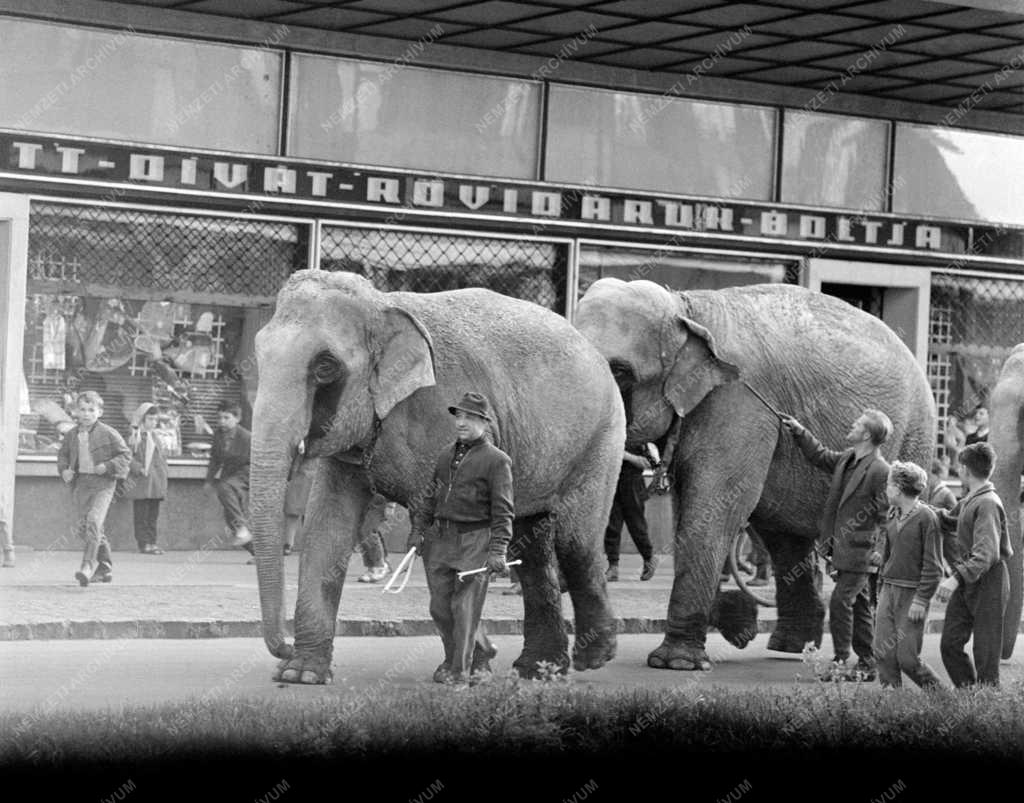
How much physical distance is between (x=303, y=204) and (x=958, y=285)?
8208 mm

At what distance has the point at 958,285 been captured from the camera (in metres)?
26.0

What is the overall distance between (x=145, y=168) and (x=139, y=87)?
73 cm

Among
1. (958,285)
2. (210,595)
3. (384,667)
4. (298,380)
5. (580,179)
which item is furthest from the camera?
(958,285)

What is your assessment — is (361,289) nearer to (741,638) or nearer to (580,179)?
(741,638)

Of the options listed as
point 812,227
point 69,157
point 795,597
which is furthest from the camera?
point 812,227

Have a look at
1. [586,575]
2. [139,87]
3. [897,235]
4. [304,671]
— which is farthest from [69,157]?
[897,235]

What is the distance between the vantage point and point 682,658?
14664mm

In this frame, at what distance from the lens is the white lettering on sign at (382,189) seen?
2194 cm

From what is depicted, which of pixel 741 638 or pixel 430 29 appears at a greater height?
pixel 430 29

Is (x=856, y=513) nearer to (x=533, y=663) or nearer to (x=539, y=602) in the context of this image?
(x=539, y=602)

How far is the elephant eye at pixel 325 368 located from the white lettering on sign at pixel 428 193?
30.9 ft

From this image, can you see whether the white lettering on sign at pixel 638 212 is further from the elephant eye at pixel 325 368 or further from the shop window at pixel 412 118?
the elephant eye at pixel 325 368

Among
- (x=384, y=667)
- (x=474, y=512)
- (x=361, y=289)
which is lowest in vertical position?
(x=384, y=667)

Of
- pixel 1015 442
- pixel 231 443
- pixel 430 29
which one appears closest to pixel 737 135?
pixel 430 29
